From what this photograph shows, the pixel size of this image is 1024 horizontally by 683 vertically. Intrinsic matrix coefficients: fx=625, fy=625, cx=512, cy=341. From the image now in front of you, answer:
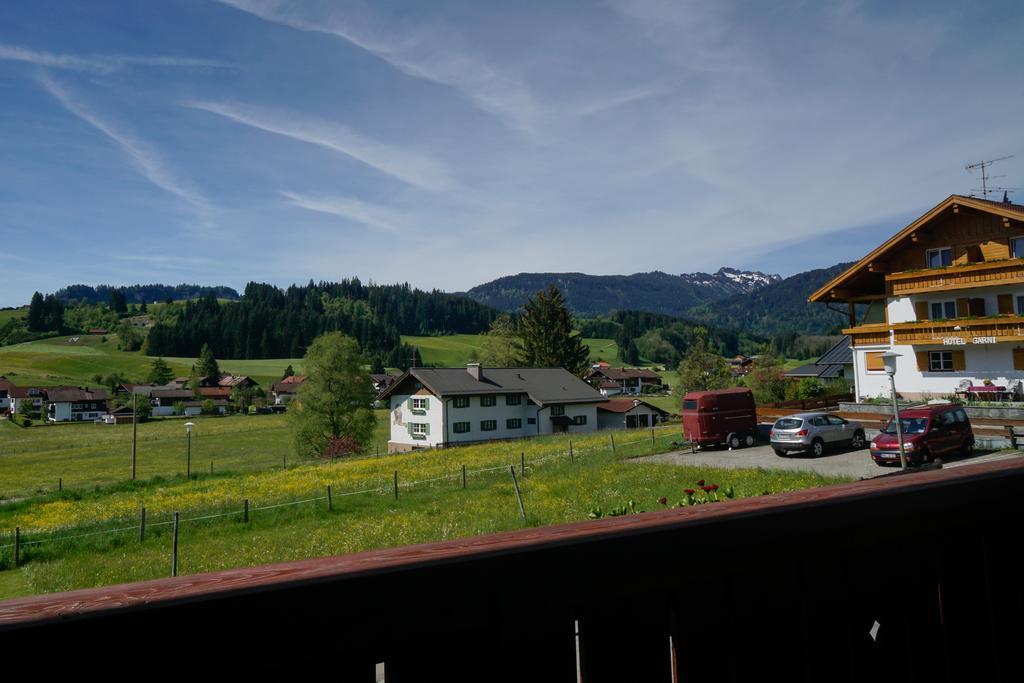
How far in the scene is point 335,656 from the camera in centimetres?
115

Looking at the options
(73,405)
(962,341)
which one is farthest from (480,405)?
(73,405)

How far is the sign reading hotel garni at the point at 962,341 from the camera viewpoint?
3024 cm

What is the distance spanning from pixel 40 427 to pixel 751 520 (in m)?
125

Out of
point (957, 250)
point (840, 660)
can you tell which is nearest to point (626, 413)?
point (957, 250)

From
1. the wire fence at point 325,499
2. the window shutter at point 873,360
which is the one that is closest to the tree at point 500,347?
the wire fence at point 325,499

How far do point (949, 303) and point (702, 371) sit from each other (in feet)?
91.4

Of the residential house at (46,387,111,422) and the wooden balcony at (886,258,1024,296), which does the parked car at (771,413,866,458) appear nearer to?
the wooden balcony at (886,258,1024,296)

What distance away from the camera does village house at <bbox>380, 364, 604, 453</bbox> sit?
5856 centimetres

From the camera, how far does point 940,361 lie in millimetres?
33562

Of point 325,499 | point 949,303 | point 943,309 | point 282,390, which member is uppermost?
point 949,303

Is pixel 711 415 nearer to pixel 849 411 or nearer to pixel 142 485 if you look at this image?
pixel 849 411

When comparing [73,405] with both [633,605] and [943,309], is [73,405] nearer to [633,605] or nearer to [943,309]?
[943,309]

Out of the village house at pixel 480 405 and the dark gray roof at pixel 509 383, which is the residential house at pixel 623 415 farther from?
the dark gray roof at pixel 509 383

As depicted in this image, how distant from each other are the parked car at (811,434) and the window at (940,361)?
10866 millimetres
